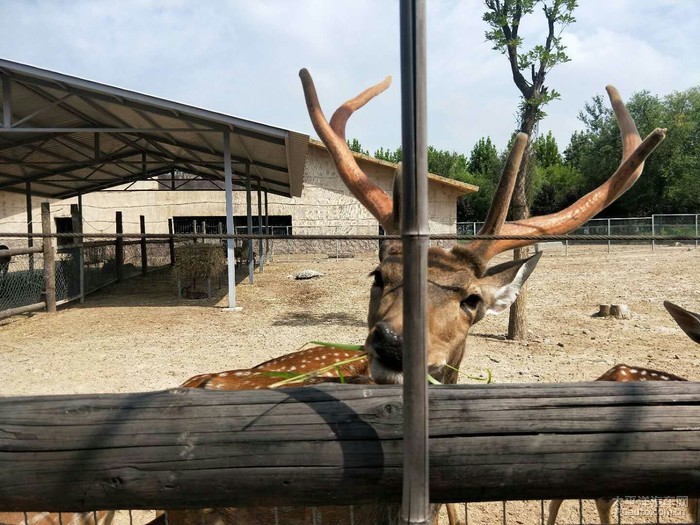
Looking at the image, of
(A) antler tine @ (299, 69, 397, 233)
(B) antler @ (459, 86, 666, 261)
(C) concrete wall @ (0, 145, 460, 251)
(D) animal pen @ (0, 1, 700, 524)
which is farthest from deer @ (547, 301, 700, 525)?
(C) concrete wall @ (0, 145, 460, 251)

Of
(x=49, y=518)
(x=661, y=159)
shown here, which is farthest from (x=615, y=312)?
(x=661, y=159)

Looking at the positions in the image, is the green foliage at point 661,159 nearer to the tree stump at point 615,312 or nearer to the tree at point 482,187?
the tree at point 482,187

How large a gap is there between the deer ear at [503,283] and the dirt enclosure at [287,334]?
5.71 feet

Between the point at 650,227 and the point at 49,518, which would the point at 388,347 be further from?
the point at 650,227

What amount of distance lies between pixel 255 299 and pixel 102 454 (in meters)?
11.5

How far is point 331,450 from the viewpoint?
1.39 metres

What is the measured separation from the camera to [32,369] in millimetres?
6949

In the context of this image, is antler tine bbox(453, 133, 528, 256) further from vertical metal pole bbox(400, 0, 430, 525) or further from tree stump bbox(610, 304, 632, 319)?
tree stump bbox(610, 304, 632, 319)

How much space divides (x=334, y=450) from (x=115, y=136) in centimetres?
1446

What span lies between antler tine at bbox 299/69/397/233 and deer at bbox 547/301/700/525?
5.01ft

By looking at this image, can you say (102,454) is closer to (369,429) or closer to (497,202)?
(369,429)

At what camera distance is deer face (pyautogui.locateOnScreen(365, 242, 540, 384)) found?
2090 mm

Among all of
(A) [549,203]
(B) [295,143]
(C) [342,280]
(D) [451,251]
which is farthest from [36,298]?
(A) [549,203]

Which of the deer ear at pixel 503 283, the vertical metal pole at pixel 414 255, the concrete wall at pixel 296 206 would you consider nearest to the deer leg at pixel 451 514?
the deer ear at pixel 503 283
